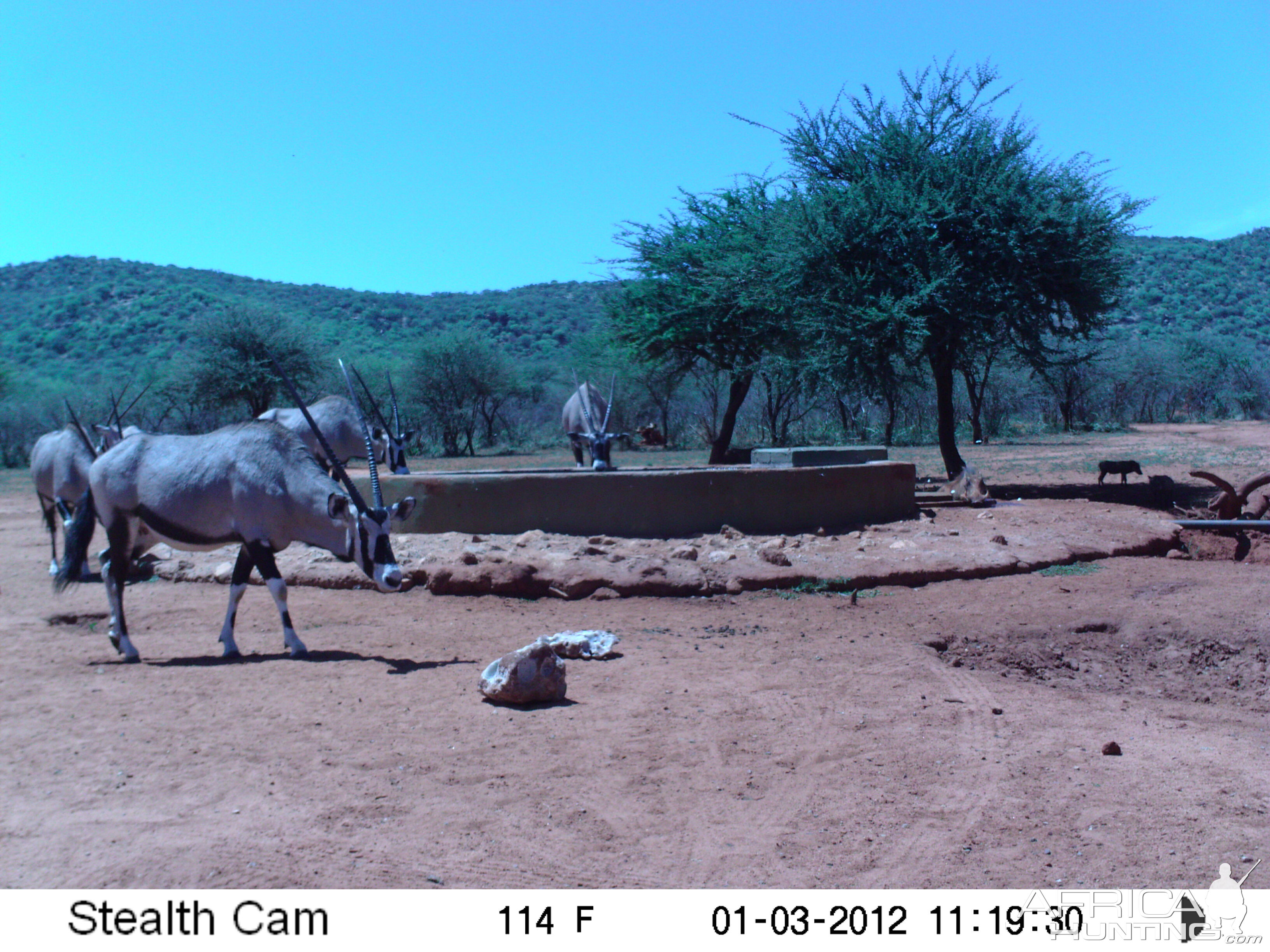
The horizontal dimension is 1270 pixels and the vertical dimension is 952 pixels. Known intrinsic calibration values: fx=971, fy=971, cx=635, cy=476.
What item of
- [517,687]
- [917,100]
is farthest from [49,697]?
[917,100]

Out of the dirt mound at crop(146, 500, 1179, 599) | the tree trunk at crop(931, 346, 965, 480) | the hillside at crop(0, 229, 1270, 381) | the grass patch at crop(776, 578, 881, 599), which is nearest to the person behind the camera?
the grass patch at crop(776, 578, 881, 599)

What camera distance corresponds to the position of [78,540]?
725cm

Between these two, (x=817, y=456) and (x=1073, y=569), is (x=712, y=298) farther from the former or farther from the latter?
(x=1073, y=569)

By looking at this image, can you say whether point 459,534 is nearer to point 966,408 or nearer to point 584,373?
point 584,373

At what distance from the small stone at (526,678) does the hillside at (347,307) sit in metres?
42.9

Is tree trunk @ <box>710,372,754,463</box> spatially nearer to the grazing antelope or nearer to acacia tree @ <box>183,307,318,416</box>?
the grazing antelope

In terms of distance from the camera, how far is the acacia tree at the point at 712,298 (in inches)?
722

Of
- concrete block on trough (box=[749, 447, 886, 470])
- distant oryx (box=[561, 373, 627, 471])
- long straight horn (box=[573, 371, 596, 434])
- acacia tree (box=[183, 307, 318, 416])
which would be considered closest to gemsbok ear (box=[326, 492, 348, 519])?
distant oryx (box=[561, 373, 627, 471])

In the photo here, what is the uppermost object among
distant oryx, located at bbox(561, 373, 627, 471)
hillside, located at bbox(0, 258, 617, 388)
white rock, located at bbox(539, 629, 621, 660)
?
hillside, located at bbox(0, 258, 617, 388)

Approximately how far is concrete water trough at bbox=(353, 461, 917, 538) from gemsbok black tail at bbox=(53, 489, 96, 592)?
3.50 m

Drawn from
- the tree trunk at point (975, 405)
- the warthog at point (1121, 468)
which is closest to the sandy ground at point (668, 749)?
the warthog at point (1121, 468)

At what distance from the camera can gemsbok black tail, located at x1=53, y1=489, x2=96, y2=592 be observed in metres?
7.20

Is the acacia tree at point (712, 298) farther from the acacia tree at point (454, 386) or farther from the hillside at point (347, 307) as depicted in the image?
the hillside at point (347, 307)
